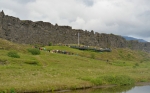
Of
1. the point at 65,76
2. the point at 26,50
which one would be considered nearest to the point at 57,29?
the point at 26,50

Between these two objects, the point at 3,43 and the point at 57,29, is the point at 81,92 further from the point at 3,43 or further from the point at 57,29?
the point at 57,29

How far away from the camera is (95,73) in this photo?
37.9m

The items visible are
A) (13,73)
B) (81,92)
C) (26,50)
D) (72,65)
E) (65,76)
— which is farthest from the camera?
(26,50)

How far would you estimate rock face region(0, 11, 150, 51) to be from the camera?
60.1m

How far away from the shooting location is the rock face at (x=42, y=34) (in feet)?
197

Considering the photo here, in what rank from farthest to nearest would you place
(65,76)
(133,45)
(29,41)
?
(133,45) < (29,41) < (65,76)

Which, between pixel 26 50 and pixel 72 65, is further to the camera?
pixel 26 50

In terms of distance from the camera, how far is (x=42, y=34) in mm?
68312

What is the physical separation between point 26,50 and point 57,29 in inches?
1005

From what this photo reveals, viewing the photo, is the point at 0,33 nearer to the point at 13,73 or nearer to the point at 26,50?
the point at 26,50

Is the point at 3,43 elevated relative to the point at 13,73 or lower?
elevated

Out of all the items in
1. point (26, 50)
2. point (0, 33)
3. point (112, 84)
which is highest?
point (0, 33)

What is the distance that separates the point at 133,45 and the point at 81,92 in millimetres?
90220

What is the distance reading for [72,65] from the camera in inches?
1658
